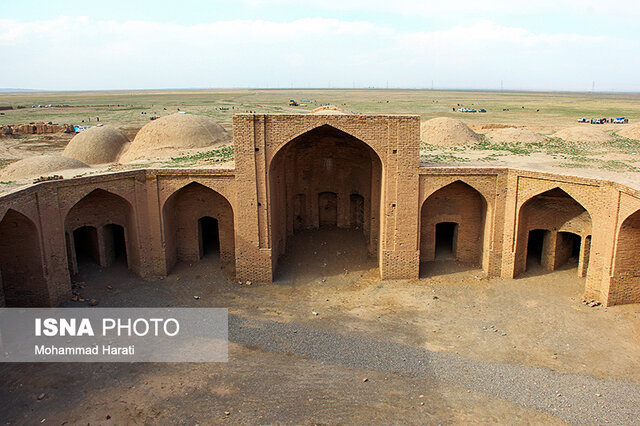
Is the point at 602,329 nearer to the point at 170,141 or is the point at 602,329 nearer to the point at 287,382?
the point at 287,382

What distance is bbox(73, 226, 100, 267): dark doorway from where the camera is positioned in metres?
15.5

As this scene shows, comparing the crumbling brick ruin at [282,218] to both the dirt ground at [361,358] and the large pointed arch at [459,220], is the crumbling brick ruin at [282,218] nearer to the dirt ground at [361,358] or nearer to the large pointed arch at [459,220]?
the large pointed arch at [459,220]

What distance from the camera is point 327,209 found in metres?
19.5

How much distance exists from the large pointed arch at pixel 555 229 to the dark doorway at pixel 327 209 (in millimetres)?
7159

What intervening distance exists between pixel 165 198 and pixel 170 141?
6695 millimetres

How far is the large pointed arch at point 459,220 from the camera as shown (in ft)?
51.1

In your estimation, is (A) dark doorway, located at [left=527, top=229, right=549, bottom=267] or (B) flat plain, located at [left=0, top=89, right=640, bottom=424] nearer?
(B) flat plain, located at [left=0, top=89, right=640, bottom=424]

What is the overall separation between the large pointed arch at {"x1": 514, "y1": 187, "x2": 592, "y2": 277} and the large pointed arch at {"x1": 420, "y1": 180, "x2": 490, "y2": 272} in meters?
1.12

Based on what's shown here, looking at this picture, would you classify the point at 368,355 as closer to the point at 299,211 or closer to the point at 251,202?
the point at 251,202

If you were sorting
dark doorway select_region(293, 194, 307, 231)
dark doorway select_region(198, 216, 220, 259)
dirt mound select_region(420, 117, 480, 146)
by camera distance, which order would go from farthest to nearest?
dirt mound select_region(420, 117, 480, 146) → dark doorway select_region(293, 194, 307, 231) → dark doorway select_region(198, 216, 220, 259)

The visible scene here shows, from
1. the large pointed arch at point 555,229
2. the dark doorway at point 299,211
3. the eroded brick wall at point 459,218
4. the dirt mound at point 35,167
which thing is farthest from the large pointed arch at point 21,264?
the large pointed arch at point 555,229

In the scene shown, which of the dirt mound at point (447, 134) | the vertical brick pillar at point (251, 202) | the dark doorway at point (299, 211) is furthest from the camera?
the dirt mound at point (447, 134)
